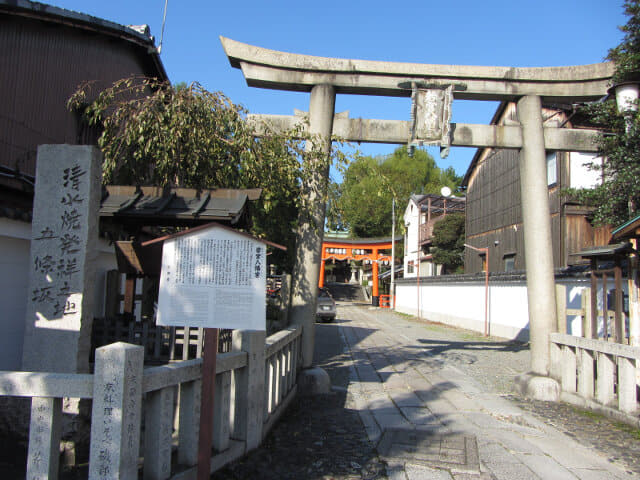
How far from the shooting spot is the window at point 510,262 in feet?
70.3

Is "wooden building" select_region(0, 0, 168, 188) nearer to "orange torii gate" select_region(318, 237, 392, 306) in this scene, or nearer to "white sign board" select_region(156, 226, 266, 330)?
"white sign board" select_region(156, 226, 266, 330)

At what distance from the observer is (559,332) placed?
765 cm

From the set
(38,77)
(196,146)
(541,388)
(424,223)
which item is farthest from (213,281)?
(424,223)

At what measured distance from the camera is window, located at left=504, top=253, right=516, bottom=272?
21422mm

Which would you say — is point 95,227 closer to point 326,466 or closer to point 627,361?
point 326,466

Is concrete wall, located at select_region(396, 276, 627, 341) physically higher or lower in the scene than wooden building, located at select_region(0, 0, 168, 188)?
lower

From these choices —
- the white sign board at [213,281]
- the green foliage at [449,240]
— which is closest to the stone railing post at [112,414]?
the white sign board at [213,281]

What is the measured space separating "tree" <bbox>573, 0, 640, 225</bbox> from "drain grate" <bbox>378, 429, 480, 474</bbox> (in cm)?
531

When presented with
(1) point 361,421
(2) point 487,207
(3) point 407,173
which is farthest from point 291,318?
(3) point 407,173

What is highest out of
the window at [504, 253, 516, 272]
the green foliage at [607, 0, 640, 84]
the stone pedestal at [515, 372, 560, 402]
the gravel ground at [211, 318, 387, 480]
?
the green foliage at [607, 0, 640, 84]

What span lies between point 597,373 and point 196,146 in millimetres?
6137

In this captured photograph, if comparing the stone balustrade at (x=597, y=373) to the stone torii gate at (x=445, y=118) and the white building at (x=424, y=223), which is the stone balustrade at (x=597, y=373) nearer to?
the stone torii gate at (x=445, y=118)

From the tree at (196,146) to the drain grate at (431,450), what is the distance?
10.5 ft

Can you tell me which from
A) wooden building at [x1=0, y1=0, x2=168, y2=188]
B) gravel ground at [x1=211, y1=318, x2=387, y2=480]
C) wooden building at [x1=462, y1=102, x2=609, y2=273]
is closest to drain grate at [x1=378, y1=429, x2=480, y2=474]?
gravel ground at [x1=211, y1=318, x2=387, y2=480]
